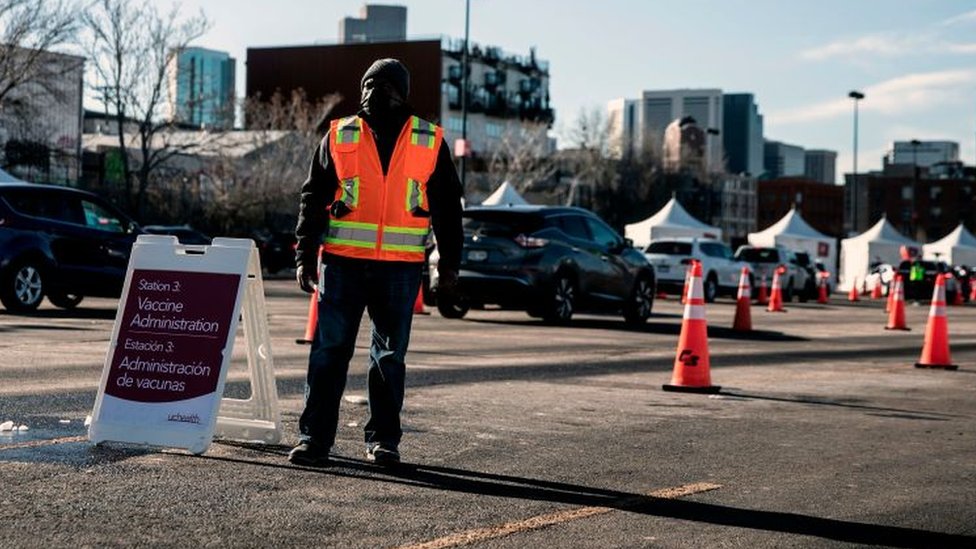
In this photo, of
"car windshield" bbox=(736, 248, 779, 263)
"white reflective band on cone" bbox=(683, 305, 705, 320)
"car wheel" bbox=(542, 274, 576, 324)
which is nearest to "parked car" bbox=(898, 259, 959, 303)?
"car windshield" bbox=(736, 248, 779, 263)

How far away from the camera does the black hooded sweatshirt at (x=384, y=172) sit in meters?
7.63

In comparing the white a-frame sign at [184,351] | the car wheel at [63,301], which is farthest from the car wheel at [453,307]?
the white a-frame sign at [184,351]

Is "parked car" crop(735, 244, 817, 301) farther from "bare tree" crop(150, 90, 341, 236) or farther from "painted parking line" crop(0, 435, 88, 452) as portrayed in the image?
"painted parking line" crop(0, 435, 88, 452)

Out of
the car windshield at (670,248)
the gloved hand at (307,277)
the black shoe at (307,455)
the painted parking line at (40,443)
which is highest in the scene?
the car windshield at (670,248)

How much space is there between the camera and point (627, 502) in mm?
6973

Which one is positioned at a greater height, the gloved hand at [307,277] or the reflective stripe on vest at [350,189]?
the reflective stripe on vest at [350,189]

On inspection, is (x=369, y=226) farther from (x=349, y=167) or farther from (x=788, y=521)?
→ (x=788, y=521)

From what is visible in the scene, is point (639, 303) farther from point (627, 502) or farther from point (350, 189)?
point (627, 502)

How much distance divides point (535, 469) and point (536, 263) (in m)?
14.7

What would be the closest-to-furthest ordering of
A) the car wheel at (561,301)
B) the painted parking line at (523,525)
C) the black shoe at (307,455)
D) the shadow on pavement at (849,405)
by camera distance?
the painted parking line at (523,525) < the black shoe at (307,455) < the shadow on pavement at (849,405) < the car wheel at (561,301)

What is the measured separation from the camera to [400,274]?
7.73 m

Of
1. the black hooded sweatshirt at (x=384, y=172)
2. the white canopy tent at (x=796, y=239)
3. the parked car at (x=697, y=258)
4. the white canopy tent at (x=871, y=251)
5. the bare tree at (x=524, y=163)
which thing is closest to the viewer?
the black hooded sweatshirt at (x=384, y=172)

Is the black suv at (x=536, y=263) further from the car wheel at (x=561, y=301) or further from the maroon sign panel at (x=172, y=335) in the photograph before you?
the maroon sign panel at (x=172, y=335)

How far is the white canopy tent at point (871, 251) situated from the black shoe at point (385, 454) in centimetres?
6141
